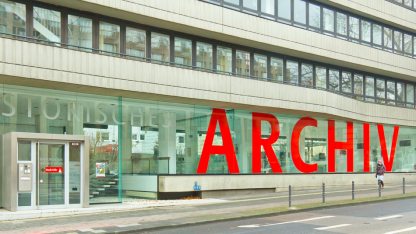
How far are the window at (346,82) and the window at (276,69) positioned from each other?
5.79 meters

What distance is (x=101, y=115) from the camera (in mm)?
21844

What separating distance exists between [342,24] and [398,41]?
22.4ft

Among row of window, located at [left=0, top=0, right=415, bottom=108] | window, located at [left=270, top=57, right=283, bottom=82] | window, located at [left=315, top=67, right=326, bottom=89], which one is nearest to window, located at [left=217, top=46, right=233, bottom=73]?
row of window, located at [left=0, top=0, right=415, bottom=108]

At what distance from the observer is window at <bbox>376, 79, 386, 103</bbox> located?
35875 mm

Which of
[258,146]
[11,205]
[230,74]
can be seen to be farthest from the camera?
[258,146]

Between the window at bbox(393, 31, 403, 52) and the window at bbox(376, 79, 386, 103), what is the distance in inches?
102

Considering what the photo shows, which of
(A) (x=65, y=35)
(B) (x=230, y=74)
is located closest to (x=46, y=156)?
(A) (x=65, y=35)

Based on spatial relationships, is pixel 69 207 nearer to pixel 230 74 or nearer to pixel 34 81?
pixel 34 81

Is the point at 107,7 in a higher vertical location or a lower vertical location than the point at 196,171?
higher

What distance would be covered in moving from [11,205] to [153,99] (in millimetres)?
8212

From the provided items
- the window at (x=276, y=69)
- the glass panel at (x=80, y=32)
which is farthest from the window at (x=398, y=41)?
the glass panel at (x=80, y=32)

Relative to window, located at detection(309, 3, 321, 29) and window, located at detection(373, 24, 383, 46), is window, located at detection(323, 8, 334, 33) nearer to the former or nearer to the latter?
window, located at detection(309, 3, 321, 29)

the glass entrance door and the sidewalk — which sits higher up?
the glass entrance door

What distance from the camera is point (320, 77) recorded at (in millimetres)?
31875
